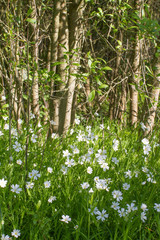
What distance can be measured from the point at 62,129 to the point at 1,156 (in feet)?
3.25

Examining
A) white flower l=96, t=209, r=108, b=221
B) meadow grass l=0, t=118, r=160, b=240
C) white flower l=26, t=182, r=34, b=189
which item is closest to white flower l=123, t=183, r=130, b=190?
meadow grass l=0, t=118, r=160, b=240

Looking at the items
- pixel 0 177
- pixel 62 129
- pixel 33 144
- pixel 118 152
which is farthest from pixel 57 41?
pixel 0 177

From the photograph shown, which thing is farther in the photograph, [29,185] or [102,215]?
[29,185]

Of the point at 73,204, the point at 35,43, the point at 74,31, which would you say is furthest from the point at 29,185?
the point at 74,31

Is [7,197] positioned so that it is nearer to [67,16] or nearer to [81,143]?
[81,143]

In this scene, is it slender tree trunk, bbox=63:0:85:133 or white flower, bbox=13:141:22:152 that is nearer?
white flower, bbox=13:141:22:152

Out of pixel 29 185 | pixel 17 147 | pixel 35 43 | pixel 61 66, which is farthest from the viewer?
pixel 61 66

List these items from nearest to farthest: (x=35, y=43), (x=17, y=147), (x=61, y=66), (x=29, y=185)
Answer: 1. (x=29, y=185)
2. (x=35, y=43)
3. (x=17, y=147)
4. (x=61, y=66)

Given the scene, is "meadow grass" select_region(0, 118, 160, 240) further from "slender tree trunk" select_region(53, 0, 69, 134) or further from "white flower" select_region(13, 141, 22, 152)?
"slender tree trunk" select_region(53, 0, 69, 134)

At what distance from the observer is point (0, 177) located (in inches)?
68.9

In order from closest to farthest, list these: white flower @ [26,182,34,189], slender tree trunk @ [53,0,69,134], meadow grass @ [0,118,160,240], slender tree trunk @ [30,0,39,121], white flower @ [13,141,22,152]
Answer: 1. meadow grass @ [0,118,160,240]
2. white flower @ [26,182,34,189]
3. slender tree trunk @ [30,0,39,121]
4. white flower @ [13,141,22,152]
5. slender tree trunk @ [53,0,69,134]

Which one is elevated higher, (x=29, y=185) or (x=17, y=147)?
(x=17, y=147)

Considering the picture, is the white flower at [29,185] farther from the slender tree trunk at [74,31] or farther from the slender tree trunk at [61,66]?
the slender tree trunk at [74,31]

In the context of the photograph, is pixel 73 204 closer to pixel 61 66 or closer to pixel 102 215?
pixel 102 215
